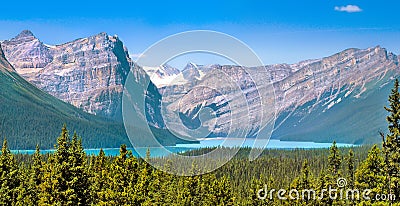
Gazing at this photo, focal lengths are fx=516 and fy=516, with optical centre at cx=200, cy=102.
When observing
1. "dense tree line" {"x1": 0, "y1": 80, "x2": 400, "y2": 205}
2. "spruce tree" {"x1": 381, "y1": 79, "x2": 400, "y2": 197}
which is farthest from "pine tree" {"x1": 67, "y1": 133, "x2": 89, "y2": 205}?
"spruce tree" {"x1": 381, "y1": 79, "x2": 400, "y2": 197}

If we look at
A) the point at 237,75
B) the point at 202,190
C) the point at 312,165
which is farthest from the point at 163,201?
the point at 312,165

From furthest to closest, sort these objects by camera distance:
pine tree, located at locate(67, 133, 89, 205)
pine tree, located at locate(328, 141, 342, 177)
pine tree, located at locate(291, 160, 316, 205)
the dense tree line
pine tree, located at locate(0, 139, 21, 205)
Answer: pine tree, located at locate(328, 141, 342, 177), pine tree, located at locate(291, 160, 316, 205), pine tree, located at locate(0, 139, 21, 205), the dense tree line, pine tree, located at locate(67, 133, 89, 205)

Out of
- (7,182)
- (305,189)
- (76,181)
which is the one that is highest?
(76,181)

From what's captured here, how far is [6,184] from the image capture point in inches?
2066

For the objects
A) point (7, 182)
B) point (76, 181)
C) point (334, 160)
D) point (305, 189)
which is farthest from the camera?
point (334, 160)

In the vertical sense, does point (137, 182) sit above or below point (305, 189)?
above

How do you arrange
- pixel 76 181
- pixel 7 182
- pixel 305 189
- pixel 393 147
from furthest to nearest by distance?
pixel 305 189
pixel 7 182
pixel 393 147
pixel 76 181

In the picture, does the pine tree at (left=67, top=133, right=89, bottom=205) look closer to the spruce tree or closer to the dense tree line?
the dense tree line

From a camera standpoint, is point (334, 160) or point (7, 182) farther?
point (334, 160)

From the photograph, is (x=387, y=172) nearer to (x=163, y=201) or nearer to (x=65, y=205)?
(x=65, y=205)

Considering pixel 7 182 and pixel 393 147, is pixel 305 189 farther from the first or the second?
pixel 7 182

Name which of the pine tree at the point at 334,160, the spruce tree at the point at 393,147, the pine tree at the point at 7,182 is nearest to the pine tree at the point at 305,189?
the pine tree at the point at 334,160

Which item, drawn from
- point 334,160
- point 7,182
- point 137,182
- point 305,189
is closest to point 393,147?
point 137,182

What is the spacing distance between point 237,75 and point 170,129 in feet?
23.9
